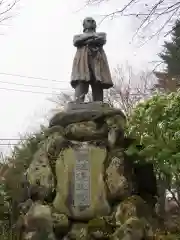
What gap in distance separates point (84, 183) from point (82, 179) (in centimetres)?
9

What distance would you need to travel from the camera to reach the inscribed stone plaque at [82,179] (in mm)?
8336

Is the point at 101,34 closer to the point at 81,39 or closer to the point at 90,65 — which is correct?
the point at 81,39

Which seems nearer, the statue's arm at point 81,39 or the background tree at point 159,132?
the background tree at point 159,132

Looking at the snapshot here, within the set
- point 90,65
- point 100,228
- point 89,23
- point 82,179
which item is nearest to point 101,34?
point 89,23

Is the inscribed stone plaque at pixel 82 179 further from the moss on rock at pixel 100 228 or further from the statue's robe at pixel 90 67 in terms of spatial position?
the statue's robe at pixel 90 67

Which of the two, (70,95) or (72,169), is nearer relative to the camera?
(72,169)

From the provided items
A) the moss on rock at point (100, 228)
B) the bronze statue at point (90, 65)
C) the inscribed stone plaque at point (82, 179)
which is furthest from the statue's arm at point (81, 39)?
the moss on rock at point (100, 228)

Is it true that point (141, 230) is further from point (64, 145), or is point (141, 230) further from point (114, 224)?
point (64, 145)

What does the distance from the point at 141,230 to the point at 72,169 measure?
1781 mm

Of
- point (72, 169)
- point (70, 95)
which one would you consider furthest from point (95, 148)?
point (70, 95)

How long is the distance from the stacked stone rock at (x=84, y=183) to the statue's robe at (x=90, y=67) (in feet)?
1.89

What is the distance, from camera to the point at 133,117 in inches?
360

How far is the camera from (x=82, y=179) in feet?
27.7

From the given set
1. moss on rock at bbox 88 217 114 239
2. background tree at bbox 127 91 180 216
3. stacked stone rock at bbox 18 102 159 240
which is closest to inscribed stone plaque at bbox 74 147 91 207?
stacked stone rock at bbox 18 102 159 240
